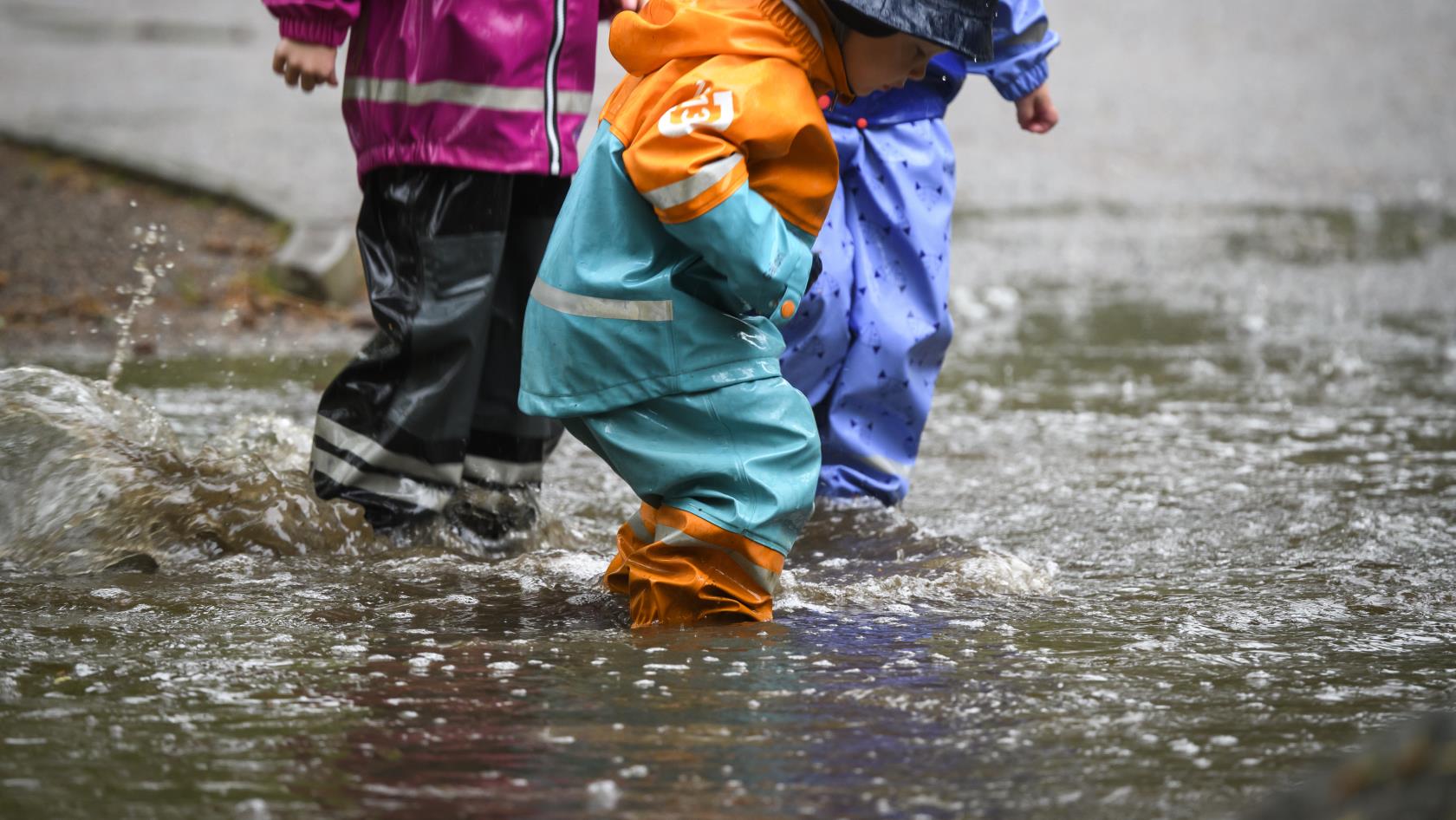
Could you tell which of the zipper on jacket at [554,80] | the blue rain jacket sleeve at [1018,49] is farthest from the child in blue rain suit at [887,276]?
the zipper on jacket at [554,80]

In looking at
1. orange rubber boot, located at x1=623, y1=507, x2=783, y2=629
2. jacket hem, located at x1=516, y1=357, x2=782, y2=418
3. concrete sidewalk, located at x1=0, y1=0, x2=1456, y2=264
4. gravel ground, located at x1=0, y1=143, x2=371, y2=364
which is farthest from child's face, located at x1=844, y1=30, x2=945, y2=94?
concrete sidewalk, located at x1=0, y1=0, x2=1456, y2=264

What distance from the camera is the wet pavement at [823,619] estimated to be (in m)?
1.92

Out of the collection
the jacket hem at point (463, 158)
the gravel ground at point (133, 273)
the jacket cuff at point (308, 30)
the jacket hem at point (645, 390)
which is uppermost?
the jacket cuff at point (308, 30)

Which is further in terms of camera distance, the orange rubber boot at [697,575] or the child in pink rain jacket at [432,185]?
the child in pink rain jacket at [432,185]

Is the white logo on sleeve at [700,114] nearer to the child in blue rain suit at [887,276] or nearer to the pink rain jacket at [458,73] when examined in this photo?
the pink rain jacket at [458,73]

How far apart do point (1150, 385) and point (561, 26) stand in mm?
2656

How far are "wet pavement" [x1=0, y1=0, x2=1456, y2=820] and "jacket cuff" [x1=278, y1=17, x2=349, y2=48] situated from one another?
2.90ft

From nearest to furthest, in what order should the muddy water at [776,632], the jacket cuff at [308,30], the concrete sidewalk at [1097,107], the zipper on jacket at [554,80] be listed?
1. the muddy water at [776,632]
2. the jacket cuff at [308,30]
3. the zipper on jacket at [554,80]
4. the concrete sidewalk at [1097,107]

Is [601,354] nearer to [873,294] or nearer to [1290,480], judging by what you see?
[873,294]

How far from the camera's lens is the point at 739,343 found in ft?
8.55

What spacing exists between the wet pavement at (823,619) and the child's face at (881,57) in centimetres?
89

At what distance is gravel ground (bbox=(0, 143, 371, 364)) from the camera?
5539 millimetres

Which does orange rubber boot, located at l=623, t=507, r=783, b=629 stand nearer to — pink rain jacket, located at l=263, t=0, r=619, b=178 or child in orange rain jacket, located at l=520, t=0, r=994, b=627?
child in orange rain jacket, located at l=520, t=0, r=994, b=627

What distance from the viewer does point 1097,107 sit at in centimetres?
1128
